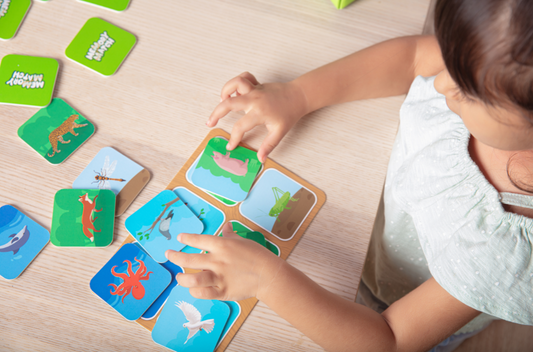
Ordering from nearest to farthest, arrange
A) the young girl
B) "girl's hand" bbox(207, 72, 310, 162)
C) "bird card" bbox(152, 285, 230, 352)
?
the young girl < "bird card" bbox(152, 285, 230, 352) < "girl's hand" bbox(207, 72, 310, 162)

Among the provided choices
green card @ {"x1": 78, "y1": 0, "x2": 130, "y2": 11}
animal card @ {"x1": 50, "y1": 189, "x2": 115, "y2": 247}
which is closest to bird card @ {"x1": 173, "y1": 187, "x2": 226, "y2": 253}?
animal card @ {"x1": 50, "y1": 189, "x2": 115, "y2": 247}

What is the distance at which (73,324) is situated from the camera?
19.2 inches

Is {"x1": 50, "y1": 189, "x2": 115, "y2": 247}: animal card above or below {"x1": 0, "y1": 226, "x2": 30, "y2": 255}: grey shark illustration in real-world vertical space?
above

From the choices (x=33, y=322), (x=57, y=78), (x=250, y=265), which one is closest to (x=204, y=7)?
(x=57, y=78)

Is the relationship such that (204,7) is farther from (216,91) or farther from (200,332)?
(200,332)

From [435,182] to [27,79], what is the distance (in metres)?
0.71

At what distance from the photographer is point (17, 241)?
52 centimetres

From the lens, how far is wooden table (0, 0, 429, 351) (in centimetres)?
50

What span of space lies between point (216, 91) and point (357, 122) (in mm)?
261

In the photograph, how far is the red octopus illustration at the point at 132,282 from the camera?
502 mm

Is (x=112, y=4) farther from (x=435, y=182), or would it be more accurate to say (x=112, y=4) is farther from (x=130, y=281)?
(x=435, y=182)

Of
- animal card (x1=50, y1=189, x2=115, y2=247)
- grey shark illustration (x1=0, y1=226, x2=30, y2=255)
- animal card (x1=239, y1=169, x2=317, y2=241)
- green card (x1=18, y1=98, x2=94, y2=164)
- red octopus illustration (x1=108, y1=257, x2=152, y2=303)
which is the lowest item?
red octopus illustration (x1=108, y1=257, x2=152, y2=303)

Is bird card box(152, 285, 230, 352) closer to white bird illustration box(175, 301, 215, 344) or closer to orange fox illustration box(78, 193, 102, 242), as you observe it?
white bird illustration box(175, 301, 215, 344)

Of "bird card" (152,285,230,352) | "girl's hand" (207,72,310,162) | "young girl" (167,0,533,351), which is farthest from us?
"girl's hand" (207,72,310,162)
